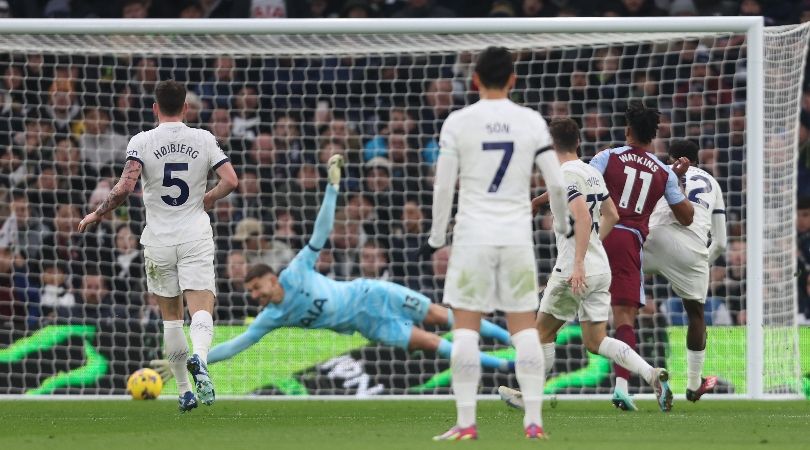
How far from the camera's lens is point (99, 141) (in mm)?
14641

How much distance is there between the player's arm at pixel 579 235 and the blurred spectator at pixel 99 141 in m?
6.86

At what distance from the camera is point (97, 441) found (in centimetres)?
735

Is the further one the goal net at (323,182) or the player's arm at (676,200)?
the goal net at (323,182)

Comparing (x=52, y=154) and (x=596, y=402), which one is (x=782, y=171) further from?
Answer: (x=52, y=154)

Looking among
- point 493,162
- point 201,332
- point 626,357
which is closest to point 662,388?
point 626,357

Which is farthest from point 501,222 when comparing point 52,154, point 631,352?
point 52,154

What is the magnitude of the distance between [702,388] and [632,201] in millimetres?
1789

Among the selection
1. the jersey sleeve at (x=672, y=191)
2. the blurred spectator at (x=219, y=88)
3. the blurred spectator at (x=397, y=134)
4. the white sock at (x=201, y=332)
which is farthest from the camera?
the blurred spectator at (x=219, y=88)

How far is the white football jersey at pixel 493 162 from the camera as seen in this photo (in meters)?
6.67

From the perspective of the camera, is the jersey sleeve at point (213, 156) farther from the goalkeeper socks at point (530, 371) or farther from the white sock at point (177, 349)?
the goalkeeper socks at point (530, 371)

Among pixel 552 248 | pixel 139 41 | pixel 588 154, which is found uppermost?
pixel 139 41

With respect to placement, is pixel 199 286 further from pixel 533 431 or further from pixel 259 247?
pixel 259 247

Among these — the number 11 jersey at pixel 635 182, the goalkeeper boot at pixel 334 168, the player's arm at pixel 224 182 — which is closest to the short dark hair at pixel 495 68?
the player's arm at pixel 224 182

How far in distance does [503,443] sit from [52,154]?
8.94m
